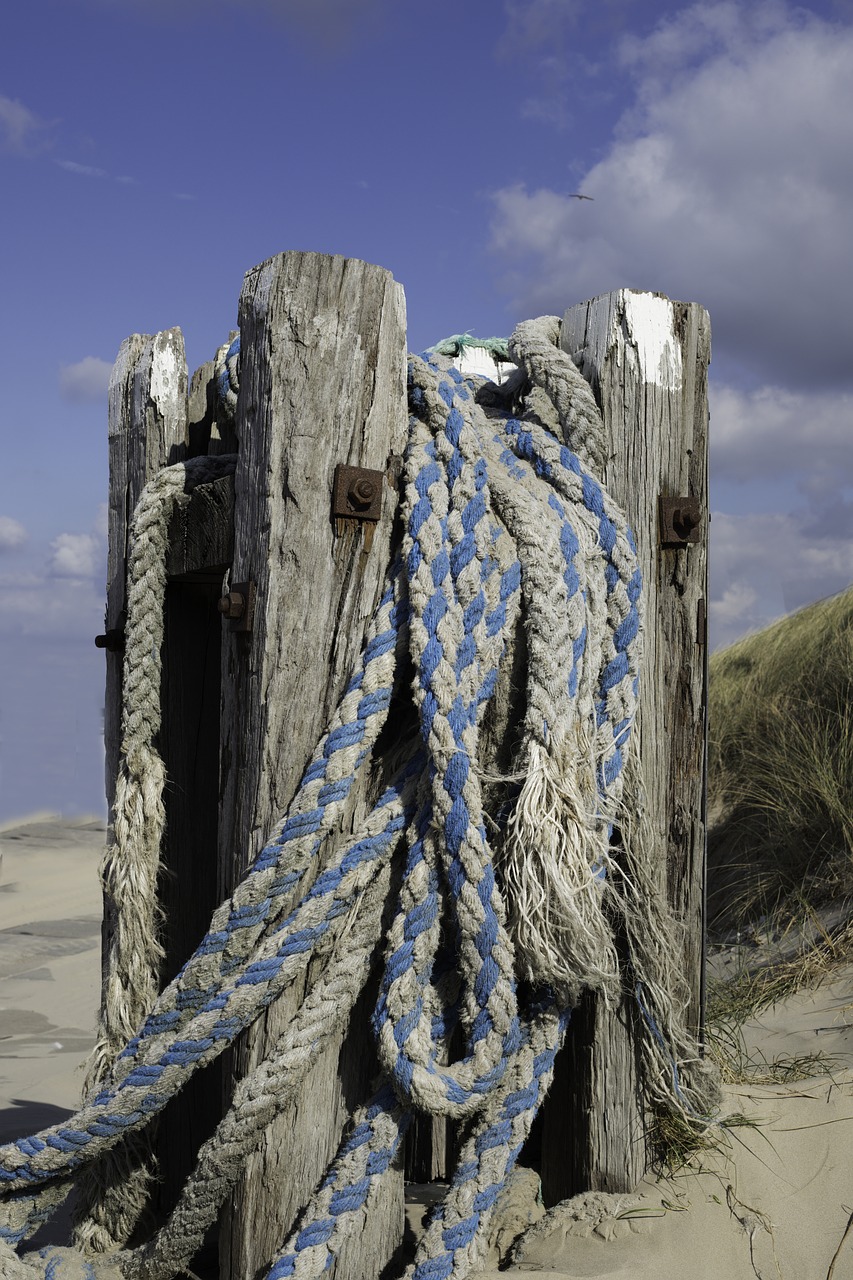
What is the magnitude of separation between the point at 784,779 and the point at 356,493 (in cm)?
467

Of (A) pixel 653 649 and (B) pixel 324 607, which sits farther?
(A) pixel 653 649

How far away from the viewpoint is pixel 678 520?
2682mm

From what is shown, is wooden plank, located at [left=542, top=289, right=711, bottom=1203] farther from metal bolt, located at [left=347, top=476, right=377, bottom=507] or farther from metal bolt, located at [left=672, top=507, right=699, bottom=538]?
metal bolt, located at [left=347, top=476, right=377, bottom=507]

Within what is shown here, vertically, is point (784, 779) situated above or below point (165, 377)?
below

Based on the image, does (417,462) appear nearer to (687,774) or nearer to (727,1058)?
(687,774)

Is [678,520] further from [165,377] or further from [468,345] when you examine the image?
[165,377]

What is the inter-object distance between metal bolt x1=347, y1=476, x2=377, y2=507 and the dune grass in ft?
12.1

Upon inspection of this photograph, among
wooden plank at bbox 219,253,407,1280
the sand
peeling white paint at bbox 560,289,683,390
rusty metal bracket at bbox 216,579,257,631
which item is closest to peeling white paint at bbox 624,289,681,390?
peeling white paint at bbox 560,289,683,390

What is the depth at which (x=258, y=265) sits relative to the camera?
2.47 meters

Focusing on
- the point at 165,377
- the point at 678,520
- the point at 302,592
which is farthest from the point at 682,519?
the point at 165,377

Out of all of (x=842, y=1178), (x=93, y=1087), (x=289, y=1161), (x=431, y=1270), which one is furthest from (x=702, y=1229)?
(x=93, y=1087)

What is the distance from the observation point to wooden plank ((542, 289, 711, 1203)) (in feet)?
8.48

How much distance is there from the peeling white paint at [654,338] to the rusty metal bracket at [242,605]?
3.54 feet

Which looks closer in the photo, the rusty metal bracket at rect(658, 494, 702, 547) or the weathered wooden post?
the weathered wooden post
